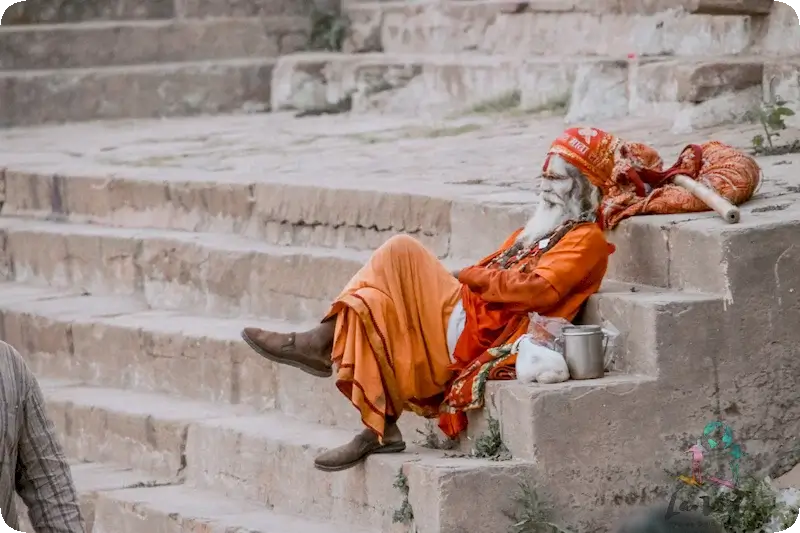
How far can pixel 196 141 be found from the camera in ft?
37.2

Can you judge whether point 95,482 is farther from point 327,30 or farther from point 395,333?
point 327,30

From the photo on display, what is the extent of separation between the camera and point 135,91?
13.1 m

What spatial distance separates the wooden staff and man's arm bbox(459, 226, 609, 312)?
17.5 inches

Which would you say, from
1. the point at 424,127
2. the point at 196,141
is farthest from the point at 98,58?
the point at 424,127

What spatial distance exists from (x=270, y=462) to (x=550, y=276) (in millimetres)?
1600

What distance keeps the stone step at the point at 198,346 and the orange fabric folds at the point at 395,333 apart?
0.90 ft

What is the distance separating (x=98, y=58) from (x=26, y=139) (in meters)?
1.35

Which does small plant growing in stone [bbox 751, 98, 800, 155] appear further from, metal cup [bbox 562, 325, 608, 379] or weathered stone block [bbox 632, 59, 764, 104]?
metal cup [bbox 562, 325, 608, 379]

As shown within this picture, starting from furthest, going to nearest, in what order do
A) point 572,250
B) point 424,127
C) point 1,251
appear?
point 424,127
point 1,251
point 572,250

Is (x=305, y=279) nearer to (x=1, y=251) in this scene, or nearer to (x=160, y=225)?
(x=160, y=225)

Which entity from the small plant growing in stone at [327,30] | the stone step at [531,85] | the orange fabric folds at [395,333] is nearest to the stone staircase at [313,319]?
the orange fabric folds at [395,333]

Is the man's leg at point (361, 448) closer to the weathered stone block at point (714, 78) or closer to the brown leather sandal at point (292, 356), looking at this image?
the brown leather sandal at point (292, 356)

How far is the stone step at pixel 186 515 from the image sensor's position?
6.42 metres

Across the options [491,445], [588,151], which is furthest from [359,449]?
[588,151]
